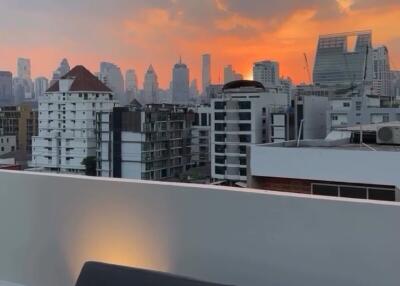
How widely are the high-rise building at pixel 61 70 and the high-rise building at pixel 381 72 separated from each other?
2160mm

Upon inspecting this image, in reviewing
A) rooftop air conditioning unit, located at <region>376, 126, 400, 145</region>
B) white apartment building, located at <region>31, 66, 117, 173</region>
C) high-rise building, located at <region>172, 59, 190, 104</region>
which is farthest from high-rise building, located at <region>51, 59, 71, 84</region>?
rooftop air conditioning unit, located at <region>376, 126, 400, 145</region>

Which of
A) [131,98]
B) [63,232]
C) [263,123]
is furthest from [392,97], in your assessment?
[63,232]

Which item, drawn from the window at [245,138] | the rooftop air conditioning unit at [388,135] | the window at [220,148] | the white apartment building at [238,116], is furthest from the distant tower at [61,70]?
the rooftop air conditioning unit at [388,135]

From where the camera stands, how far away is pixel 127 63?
3.54 m

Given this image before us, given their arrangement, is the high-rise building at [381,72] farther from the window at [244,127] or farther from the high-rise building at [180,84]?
the high-rise building at [180,84]

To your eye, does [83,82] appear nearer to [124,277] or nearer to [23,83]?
[23,83]

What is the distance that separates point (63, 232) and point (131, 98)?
1394 millimetres

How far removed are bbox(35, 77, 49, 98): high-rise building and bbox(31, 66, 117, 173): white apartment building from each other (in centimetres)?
7

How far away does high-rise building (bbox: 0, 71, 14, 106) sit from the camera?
9.67 ft

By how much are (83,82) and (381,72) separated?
209 cm

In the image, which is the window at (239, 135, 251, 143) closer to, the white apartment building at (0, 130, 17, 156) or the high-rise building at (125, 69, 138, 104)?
the high-rise building at (125, 69, 138, 104)

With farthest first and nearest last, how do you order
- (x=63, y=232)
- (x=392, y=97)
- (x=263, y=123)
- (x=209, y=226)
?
1. (x=392, y=97)
2. (x=263, y=123)
3. (x=63, y=232)
4. (x=209, y=226)

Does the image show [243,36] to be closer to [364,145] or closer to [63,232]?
[364,145]

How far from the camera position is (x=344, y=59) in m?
3.38
